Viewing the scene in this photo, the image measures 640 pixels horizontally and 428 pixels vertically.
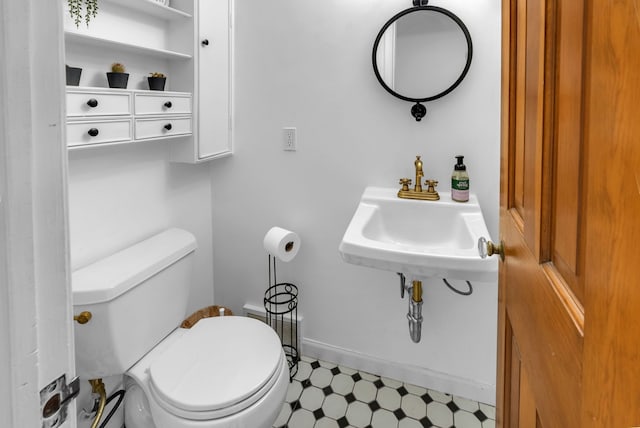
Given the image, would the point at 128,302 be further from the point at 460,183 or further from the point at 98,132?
the point at 460,183

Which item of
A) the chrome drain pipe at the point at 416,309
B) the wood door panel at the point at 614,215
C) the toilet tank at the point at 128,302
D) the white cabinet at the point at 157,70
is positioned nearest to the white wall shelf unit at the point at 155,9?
the white cabinet at the point at 157,70

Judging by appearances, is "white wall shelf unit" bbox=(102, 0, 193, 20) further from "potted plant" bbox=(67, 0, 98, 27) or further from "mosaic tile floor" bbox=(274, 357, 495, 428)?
"mosaic tile floor" bbox=(274, 357, 495, 428)

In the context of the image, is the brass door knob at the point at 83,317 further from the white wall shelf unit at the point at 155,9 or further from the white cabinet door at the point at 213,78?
the white wall shelf unit at the point at 155,9

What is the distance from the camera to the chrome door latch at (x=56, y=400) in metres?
0.41

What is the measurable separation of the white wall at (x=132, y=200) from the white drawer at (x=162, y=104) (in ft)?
0.59

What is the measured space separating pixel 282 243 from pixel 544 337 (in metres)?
1.31

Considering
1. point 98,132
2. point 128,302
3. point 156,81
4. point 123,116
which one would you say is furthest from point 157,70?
point 128,302

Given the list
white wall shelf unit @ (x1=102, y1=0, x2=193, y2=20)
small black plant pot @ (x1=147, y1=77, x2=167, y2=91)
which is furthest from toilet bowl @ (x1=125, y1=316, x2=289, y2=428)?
white wall shelf unit @ (x1=102, y1=0, x2=193, y2=20)

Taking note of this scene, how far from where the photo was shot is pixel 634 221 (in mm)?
302

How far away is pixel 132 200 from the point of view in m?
1.59

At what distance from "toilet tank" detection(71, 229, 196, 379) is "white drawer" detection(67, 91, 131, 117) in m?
0.51

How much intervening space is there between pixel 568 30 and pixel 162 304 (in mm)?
1463

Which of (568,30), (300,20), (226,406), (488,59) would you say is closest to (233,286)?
(226,406)

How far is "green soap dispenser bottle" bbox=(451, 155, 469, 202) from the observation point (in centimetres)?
154
